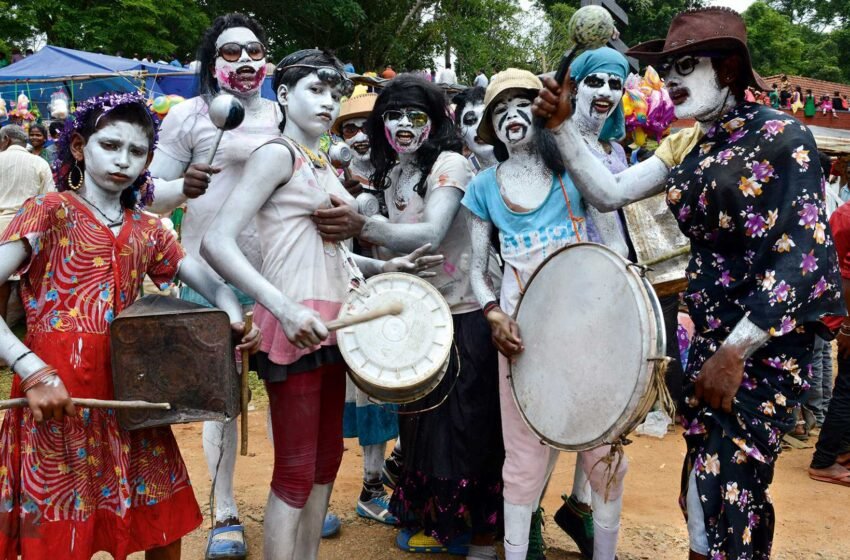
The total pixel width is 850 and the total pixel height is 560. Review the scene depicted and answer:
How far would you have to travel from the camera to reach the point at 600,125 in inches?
150

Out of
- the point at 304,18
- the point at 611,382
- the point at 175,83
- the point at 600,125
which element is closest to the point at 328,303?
Answer: the point at 611,382

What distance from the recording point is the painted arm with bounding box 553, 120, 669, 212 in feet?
9.23

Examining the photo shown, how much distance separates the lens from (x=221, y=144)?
3477mm

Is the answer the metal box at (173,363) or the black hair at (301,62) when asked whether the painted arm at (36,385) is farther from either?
the black hair at (301,62)

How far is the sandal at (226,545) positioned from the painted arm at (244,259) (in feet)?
5.26

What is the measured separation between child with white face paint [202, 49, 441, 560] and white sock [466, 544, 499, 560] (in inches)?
39.4

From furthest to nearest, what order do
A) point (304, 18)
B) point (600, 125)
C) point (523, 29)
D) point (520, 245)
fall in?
point (523, 29)
point (304, 18)
point (600, 125)
point (520, 245)

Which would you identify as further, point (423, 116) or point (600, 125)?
point (600, 125)

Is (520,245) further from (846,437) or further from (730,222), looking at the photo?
(846,437)

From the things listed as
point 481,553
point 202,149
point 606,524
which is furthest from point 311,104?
point 481,553

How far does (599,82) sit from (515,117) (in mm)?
833

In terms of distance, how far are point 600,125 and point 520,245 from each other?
107 cm

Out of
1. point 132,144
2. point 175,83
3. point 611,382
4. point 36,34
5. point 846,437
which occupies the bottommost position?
point 846,437

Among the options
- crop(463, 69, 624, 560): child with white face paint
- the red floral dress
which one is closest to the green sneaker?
crop(463, 69, 624, 560): child with white face paint
